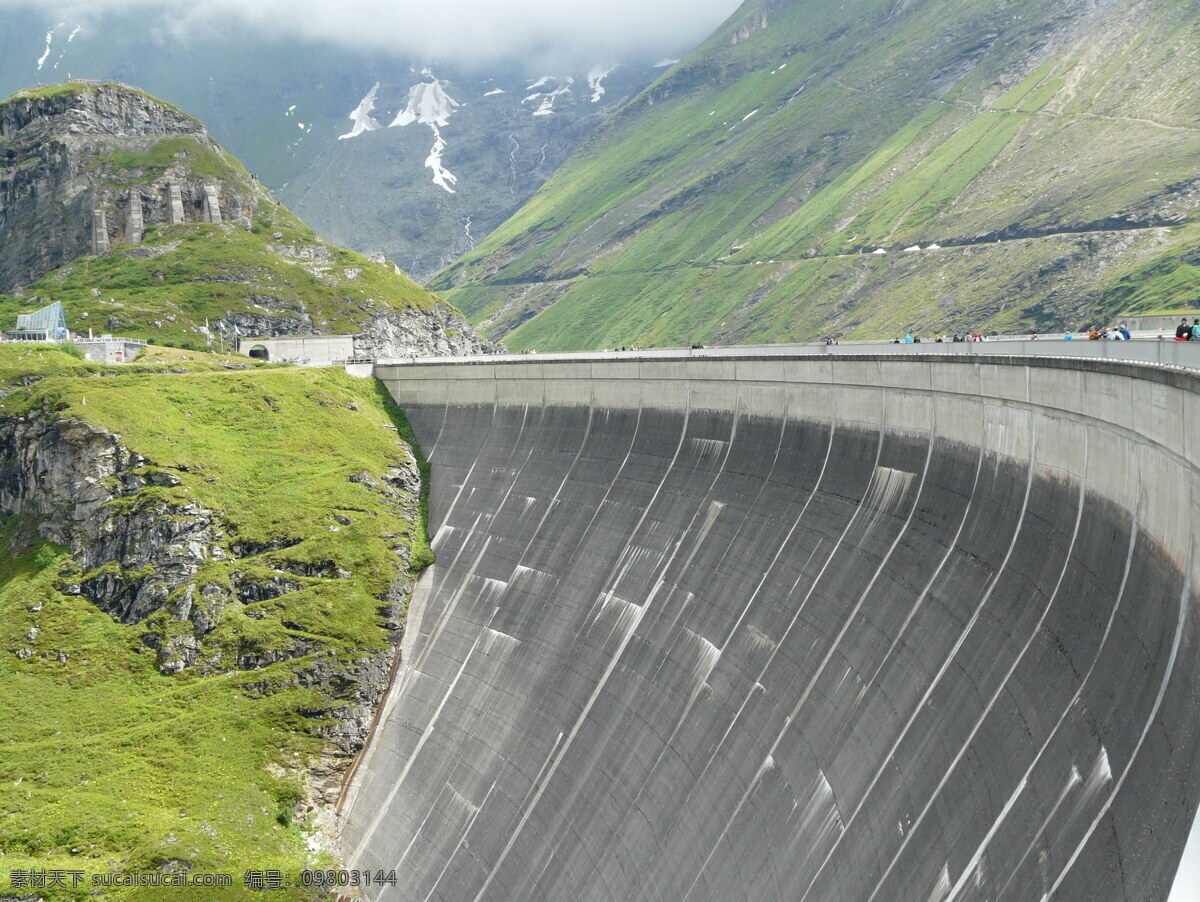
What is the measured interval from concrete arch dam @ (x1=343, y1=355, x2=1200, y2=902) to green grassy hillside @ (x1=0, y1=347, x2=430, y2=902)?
3.61m

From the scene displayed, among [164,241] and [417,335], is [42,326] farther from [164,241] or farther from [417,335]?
[417,335]

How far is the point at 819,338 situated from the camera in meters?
183

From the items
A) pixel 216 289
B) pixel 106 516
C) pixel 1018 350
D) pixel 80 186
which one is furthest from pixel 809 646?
pixel 80 186

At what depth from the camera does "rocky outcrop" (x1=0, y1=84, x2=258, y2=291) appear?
122 metres

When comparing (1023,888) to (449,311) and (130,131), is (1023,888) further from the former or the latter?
(130,131)

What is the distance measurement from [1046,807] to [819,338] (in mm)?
165477

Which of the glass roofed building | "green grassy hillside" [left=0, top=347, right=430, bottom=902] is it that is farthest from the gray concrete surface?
the glass roofed building

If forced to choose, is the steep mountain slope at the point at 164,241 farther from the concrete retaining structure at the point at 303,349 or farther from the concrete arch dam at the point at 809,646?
the concrete arch dam at the point at 809,646

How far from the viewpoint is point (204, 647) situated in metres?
55.8

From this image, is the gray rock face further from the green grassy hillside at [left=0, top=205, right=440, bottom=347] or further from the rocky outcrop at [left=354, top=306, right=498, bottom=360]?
the rocky outcrop at [left=354, top=306, right=498, bottom=360]

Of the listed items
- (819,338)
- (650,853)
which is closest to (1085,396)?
(650,853)

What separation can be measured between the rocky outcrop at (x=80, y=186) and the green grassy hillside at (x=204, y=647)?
2022 inches

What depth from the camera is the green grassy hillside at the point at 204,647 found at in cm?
4647

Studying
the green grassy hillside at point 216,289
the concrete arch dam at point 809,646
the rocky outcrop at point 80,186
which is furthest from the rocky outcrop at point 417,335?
the concrete arch dam at point 809,646
